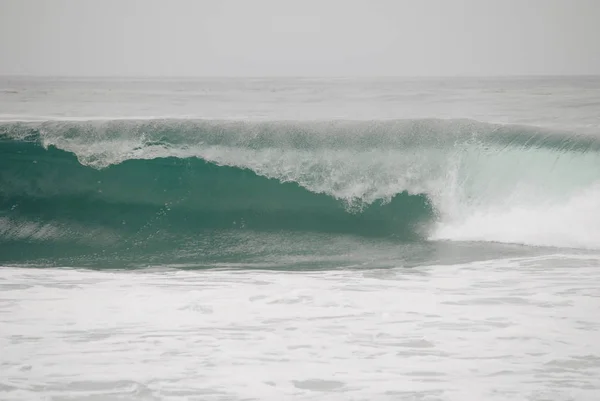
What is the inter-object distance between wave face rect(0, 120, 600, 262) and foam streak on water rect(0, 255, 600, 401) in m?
1.47

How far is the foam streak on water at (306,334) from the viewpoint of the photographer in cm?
332

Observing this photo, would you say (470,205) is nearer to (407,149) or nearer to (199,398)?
(407,149)

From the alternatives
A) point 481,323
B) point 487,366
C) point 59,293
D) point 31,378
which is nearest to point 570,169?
point 481,323

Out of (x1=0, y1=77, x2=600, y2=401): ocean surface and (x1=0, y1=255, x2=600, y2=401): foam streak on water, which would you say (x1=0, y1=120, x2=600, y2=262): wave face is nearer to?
(x1=0, y1=77, x2=600, y2=401): ocean surface

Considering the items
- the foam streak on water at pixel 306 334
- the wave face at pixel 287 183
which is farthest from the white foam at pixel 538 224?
the foam streak on water at pixel 306 334

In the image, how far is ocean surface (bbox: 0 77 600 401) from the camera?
3.49 m

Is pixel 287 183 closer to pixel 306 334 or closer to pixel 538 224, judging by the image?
pixel 538 224

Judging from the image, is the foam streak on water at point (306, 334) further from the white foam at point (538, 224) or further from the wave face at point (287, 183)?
the wave face at point (287, 183)

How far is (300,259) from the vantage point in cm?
618

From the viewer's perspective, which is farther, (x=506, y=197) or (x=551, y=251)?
(x=506, y=197)

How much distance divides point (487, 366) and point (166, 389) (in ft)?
5.63

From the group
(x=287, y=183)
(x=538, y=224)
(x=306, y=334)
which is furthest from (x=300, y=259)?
(x=538, y=224)

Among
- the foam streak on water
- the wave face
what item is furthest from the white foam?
the foam streak on water

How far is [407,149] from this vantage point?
26.1 ft
